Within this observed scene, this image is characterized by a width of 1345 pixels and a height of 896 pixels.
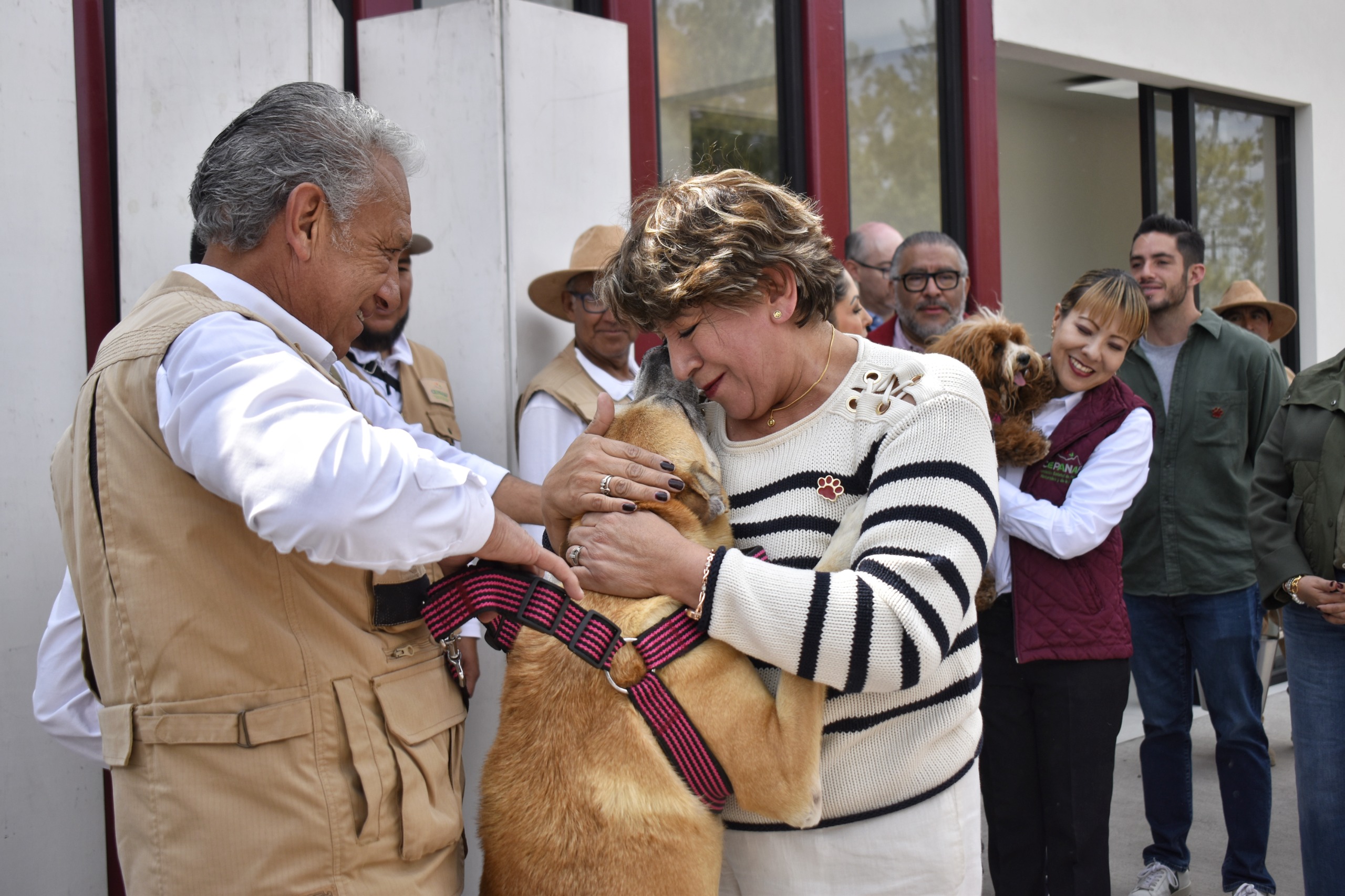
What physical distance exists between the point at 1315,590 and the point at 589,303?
8.49 feet

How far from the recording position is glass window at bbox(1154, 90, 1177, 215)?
7.36m

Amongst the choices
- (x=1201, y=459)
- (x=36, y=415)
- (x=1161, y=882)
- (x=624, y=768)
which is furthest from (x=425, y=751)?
(x=1201, y=459)

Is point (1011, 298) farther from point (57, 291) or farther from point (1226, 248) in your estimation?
point (57, 291)

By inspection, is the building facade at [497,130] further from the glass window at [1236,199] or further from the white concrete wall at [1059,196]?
the white concrete wall at [1059,196]

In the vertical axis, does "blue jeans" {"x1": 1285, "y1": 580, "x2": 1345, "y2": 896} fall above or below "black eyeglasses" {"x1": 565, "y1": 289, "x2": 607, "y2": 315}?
below

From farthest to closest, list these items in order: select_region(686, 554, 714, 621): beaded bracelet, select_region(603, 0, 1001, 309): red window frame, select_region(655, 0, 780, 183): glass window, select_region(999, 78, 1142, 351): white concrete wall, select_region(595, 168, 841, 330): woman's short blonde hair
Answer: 1. select_region(999, 78, 1142, 351): white concrete wall
2. select_region(655, 0, 780, 183): glass window
3. select_region(603, 0, 1001, 309): red window frame
4. select_region(595, 168, 841, 330): woman's short blonde hair
5. select_region(686, 554, 714, 621): beaded bracelet

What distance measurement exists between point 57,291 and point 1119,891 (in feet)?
14.2

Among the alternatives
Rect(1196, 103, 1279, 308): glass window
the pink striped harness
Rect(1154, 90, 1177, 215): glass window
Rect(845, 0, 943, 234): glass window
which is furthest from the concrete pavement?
Rect(1154, 90, 1177, 215): glass window

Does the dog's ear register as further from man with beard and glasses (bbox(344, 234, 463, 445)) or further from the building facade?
man with beard and glasses (bbox(344, 234, 463, 445))

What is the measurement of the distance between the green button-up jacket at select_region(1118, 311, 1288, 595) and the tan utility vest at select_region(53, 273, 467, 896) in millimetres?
3663

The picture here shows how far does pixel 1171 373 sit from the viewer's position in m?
4.52

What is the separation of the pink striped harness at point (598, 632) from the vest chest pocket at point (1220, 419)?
3530 mm

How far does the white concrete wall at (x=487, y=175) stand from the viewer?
12.0 ft

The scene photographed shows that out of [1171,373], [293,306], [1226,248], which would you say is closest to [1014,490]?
[1171,373]
